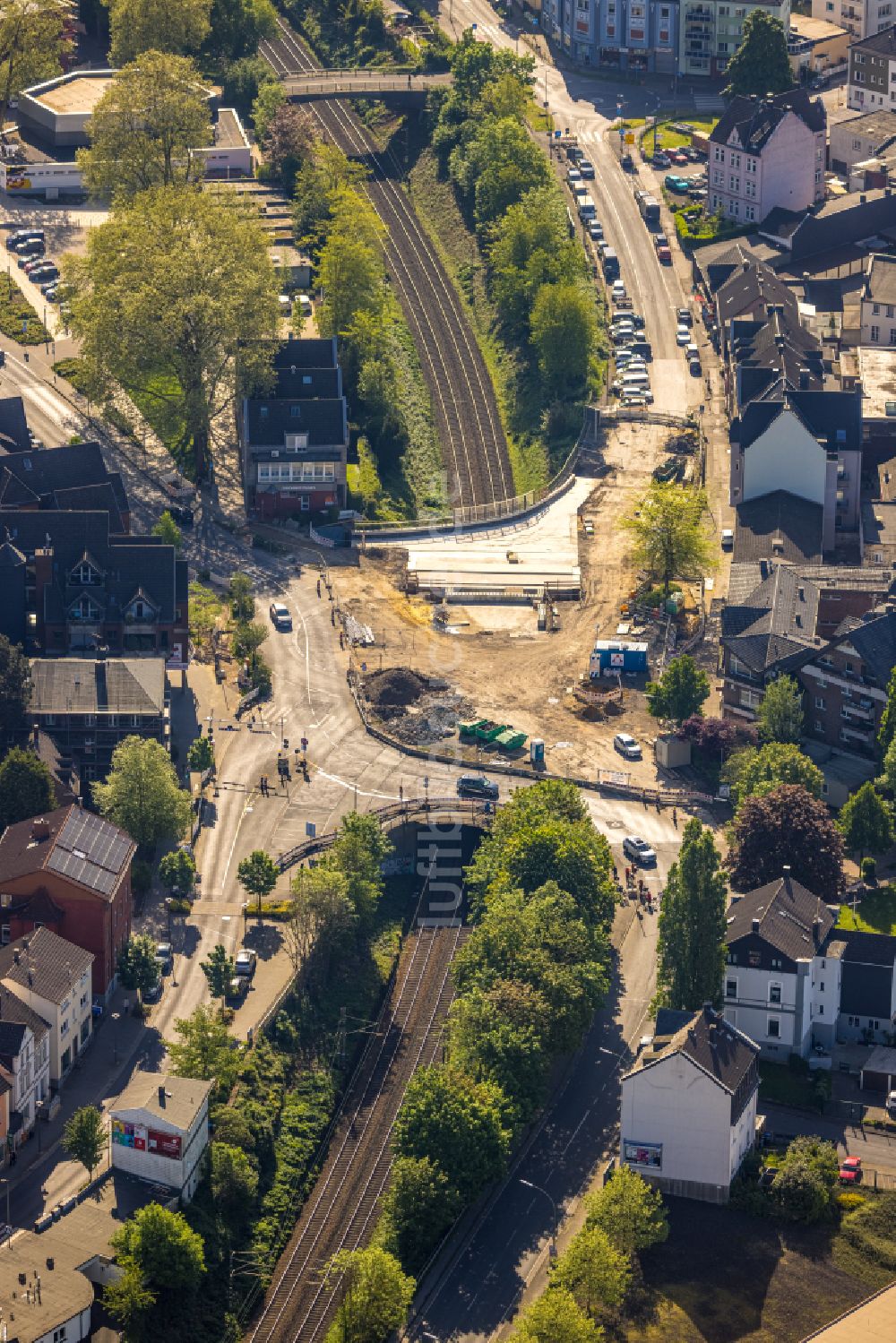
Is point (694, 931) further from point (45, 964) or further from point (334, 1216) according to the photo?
point (45, 964)

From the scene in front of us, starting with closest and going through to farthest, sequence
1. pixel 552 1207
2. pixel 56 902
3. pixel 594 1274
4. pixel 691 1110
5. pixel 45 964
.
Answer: pixel 594 1274 < pixel 691 1110 < pixel 552 1207 < pixel 45 964 < pixel 56 902

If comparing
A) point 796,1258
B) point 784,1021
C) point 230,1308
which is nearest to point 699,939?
point 784,1021

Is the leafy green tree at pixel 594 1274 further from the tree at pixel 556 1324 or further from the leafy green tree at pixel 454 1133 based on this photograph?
the leafy green tree at pixel 454 1133

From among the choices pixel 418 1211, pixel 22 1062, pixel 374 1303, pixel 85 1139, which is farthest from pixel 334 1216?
pixel 22 1062

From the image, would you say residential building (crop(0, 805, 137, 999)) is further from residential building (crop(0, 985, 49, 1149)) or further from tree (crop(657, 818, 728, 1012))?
tree (crop(657, 818, 728, 1012))

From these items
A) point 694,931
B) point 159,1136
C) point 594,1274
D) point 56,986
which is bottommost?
point 594,1274

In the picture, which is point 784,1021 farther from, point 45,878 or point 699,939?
point 45,878

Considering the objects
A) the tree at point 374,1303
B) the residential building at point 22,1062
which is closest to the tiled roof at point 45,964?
the residential building at point 22,1062

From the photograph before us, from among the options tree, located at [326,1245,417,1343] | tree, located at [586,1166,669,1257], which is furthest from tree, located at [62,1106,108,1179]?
tree, located at [586,1166,669,1257]
